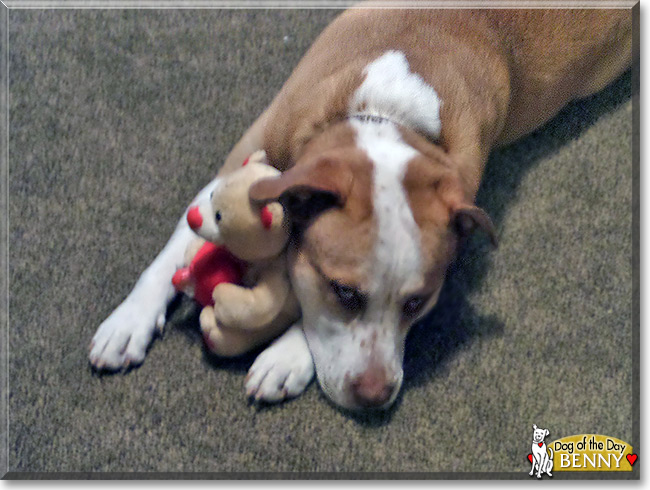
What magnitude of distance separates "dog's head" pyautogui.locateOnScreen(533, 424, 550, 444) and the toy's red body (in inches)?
48.2

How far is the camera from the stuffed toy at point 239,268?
5.76 ft

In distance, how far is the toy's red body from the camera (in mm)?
2023

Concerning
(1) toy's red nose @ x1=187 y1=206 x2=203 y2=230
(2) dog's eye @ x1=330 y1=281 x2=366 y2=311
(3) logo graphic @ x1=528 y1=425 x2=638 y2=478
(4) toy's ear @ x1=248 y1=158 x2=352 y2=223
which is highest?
(4) toy's ear @ x1=248 y1=158 x2=352 y2=223

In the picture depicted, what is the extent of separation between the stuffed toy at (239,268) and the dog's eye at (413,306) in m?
0.38

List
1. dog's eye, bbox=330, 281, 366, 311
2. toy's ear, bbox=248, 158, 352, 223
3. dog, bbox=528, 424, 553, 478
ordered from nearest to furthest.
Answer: toy's ear, bbox=248, 158, 352, 223
dog's eye, bbox=330, 281, 366, 311
dog, bbox=528, 424, 553, 478

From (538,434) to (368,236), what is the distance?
1.14 metres

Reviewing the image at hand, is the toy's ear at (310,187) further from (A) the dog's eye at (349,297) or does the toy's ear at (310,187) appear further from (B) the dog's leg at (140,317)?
(B) the dog's leg at (140,317)

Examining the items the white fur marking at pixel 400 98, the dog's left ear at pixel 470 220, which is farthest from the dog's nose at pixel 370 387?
the white fur marking at pixel 400 98

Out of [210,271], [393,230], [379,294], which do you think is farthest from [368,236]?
[210,271]

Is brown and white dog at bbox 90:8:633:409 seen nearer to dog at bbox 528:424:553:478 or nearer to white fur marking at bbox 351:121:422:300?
white fur marking at bbox 351:121:422:300

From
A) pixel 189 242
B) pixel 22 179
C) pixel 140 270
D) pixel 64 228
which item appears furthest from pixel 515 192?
pixel 22 179

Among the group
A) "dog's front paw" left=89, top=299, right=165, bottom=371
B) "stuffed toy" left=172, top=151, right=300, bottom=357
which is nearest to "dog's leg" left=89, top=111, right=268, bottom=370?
"dog's front paw" left=89, top=299, right=165, bottom=371

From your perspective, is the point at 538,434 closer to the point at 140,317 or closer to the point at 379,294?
the point at 379,294

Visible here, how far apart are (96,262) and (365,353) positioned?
1189 millimetres
